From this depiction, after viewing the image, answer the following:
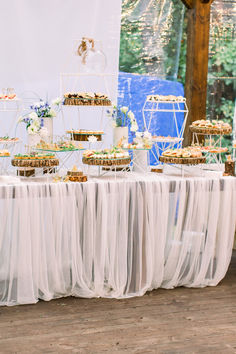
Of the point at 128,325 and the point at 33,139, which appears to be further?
the point at 33,139

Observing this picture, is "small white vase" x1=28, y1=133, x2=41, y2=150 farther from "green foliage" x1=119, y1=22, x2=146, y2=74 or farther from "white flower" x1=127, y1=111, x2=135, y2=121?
"green foliage" x1=119, y1=22, x2=146, y2=74

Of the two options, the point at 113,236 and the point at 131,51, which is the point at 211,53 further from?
the point at 113,236

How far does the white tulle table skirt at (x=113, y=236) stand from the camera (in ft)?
12.2

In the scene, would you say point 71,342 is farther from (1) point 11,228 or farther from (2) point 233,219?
(2) point 233,219

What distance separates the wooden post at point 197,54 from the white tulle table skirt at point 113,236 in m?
1.32

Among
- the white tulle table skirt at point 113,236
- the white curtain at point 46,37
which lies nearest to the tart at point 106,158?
the white tulle table skirt at point 113,236

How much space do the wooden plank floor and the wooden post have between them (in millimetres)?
1934

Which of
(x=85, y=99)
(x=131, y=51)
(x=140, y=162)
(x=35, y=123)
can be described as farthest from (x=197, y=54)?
(x=35, y=123)

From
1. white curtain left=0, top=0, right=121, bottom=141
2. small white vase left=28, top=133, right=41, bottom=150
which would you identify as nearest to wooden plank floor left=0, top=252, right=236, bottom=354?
small white vase left=28, top=133, right=41, bottom=150

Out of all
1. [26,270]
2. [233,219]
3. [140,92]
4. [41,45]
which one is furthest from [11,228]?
[140,92]

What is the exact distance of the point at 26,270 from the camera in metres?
3.72

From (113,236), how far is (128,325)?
2.21ft

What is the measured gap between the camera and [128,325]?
3.44 metres

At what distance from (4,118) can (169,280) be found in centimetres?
199
